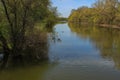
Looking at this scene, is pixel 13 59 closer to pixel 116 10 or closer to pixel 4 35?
pixel 4 35

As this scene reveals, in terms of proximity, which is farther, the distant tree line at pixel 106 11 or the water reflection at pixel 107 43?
the distant tree line at pixel 106 11

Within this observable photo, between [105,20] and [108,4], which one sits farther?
[105,20]

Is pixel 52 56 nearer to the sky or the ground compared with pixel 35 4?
nearer to the ground

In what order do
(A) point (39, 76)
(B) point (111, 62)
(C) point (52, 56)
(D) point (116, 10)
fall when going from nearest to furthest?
(A) point (39, 76) → (B) point (111, 62) → (C) point (52, 56) → (D) point (116, 10)

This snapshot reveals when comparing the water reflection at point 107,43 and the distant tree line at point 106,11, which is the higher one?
the distant tree line at point 106,11

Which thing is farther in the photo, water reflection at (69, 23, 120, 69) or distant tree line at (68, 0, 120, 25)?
distant tree line at (68, 0, 120, 25)

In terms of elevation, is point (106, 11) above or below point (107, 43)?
above

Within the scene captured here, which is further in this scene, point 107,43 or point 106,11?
point 106,11

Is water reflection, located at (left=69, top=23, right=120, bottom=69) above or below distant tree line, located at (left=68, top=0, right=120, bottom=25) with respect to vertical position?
below

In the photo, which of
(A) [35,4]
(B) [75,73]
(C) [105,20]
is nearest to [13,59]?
(A) [35,4]

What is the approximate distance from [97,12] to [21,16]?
65.0m

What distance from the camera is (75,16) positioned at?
121 metres

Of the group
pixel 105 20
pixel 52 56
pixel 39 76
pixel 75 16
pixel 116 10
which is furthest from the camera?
pixel 75 16

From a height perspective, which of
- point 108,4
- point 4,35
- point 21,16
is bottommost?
point 4,35
